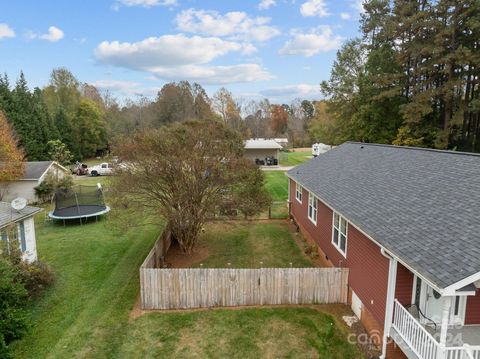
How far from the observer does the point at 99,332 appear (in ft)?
28.9

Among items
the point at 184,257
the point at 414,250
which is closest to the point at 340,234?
the point at 414,250

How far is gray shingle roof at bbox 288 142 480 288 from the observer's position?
5945mm

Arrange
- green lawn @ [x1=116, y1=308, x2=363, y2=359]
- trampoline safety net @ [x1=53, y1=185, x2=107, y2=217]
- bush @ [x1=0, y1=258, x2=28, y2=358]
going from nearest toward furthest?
bush @ [x1=0, y1=258, x2=28, y2=358] → green lawn @ [x1=116, y1=308, x2=363, y2=359] → trampoline safety net @ [x1=53, y1=185, x2=107, y2=217]

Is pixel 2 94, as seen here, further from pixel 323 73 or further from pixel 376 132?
pixel 376 132

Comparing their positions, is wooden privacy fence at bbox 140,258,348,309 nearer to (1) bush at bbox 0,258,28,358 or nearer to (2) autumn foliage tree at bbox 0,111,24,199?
(1) bush at bbox 0,258,28,358

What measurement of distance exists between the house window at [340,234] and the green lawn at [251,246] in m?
1.92

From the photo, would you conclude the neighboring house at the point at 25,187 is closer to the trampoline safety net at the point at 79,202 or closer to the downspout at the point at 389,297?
the trampoline safety net at the point at 79,202

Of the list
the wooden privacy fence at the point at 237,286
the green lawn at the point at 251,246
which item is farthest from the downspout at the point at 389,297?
the green lawn at the point at 251,246

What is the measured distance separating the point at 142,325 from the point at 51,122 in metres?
43.2

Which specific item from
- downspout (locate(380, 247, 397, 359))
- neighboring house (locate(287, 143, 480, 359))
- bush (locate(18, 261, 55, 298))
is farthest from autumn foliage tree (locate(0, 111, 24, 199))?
downspout (locate(380, 247, 397, 359))

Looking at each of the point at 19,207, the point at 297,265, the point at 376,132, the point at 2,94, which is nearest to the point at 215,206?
the point at 297,265

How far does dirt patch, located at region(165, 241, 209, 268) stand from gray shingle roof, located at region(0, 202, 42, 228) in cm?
538

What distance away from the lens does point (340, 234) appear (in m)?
11.2

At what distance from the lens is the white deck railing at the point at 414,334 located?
19.7 feet
